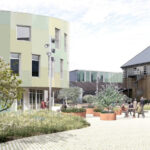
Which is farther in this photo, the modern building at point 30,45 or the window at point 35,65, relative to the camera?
the window at point 35,65

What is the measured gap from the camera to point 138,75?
60.1m

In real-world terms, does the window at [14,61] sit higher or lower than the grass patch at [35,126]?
higher

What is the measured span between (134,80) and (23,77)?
116 feet

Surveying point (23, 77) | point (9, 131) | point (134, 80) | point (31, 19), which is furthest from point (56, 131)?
point (134, 80)

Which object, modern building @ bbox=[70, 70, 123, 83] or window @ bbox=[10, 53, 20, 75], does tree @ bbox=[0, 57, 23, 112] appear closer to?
window @ bbox=[10, 53, 20, 75]

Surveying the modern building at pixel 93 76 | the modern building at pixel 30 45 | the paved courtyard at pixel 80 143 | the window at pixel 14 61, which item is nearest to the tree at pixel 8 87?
the paved courtyard at pixel 80 143

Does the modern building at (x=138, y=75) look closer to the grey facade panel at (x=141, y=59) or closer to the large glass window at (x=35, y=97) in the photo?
the grey facade panel at (x=141, y=59)

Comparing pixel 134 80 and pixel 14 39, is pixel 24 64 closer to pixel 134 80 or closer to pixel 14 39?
pixel 14 39

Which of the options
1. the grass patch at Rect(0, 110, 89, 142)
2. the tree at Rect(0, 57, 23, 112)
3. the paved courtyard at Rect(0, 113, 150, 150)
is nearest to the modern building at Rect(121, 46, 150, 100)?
the grass patch at Rect(0, 110, 89, 142)

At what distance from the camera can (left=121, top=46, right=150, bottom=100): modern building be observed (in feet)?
192

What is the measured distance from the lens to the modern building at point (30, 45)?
98.9ft

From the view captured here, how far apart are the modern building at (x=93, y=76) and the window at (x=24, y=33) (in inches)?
1651

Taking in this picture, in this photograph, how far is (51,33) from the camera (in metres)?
32.3

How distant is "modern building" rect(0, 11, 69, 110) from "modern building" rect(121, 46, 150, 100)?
28.7 meters
